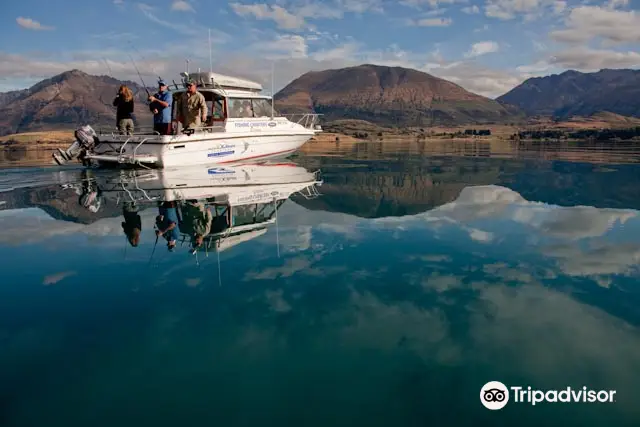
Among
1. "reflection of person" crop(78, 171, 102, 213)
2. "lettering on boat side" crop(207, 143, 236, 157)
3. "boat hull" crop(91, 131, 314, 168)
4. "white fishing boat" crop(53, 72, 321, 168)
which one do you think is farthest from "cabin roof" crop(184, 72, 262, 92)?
"reflection of person" crop(78, 171, 102, 213)

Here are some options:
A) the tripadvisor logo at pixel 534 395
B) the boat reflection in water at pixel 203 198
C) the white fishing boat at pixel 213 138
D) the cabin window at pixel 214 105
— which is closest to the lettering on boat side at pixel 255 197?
the boat reflection in water at pixel 203 198

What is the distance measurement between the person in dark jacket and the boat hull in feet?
3.01

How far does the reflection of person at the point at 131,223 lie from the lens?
7.64 meters

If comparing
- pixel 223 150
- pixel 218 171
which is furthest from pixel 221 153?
pixel 218 171

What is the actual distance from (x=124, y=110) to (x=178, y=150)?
332 centimetres

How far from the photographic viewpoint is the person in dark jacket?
1730 centimetres

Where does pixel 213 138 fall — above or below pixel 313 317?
above

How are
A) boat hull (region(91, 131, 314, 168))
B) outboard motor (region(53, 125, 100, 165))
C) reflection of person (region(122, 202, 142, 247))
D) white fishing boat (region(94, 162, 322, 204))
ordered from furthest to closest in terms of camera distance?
outboard motor (region(53, 125, 100, 165))
boat hull (region(91, 131, 314, 168))
white fishing boat (region(94, 162, 322, 204))
reflection of person (region(122, 202, 142, 247))

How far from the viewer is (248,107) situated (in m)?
19.7

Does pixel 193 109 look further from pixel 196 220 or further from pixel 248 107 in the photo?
A: pixel 196 220

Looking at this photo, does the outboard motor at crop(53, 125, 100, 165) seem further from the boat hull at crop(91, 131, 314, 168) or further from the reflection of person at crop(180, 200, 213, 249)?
the reflection of person at crop(180, 200, 213, 249)

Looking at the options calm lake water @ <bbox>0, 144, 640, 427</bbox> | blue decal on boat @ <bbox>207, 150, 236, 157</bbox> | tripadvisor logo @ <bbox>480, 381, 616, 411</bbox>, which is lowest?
tripadvisor logo @ <bbox>480, 381, 616, 411</bbox>

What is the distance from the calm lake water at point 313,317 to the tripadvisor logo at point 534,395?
5 cm

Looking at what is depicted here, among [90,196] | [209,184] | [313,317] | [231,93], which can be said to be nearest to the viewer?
[313,317]
